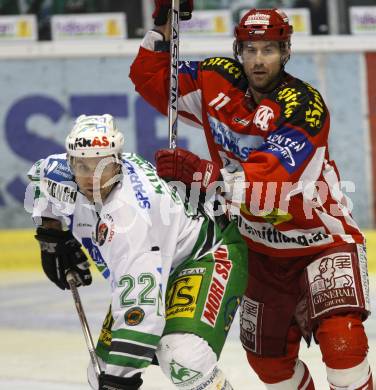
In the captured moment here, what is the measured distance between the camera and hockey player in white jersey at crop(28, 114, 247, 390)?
11.1 ft

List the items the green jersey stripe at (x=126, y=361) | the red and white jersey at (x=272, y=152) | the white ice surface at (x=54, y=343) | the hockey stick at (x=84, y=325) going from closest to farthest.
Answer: the green jersey stripe at (x=126, y=361), the red and white jersey at (x=272, y=152), the hockey stick at (x=84, y=325), the white ice surface at (x=54, y=343)

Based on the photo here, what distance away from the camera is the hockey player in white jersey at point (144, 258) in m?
3.39

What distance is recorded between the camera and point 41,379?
4.86 meters

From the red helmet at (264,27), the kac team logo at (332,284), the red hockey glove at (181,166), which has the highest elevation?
the red helmet at (264,27)

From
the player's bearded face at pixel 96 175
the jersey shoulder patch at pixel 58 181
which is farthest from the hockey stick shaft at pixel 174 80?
the player's bearded face at pixel 96 175

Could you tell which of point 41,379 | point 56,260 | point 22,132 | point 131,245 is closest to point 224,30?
point 22,132

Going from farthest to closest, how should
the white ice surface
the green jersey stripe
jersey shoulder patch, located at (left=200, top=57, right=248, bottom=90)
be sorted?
the white ice surface → jersey shoulder patch, located at (left=200, top=57, right=248, bottom=90) → the green jersey stripe

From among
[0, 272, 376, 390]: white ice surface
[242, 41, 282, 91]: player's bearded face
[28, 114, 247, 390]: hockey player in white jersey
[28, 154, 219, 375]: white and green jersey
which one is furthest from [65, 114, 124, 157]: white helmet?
[0, 272, 376, 390]: white ice surface

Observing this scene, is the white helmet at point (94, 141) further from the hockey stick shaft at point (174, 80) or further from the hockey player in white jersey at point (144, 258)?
the hockey stick shaft at point (174, 80)

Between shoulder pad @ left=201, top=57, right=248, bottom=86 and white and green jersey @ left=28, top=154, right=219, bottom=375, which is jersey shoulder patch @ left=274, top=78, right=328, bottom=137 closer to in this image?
shoulder pad @ left=201, top=57, right=248, bottom=86

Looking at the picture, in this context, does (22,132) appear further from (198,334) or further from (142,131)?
(198,334)

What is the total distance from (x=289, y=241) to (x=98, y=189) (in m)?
0.72

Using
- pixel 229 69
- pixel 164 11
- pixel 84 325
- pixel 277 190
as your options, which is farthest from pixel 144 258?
pixel 164 11

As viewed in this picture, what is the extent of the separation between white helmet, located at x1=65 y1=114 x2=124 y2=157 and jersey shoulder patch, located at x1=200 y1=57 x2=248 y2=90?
585 millimetres
